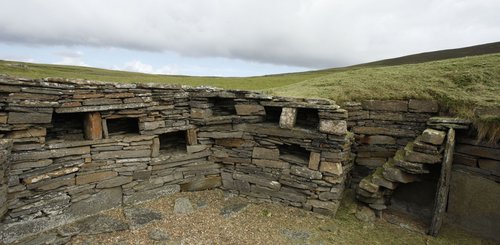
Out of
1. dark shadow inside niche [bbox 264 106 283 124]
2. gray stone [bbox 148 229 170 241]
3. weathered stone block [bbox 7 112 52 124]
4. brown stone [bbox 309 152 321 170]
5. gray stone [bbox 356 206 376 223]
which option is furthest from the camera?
dark shadow inside niche [bbox 264 106 283 124]

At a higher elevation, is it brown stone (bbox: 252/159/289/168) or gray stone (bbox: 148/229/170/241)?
brown stone (bbox: 252/159/289/168)

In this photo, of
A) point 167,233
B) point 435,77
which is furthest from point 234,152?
point 435,77

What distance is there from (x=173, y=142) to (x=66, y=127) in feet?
10.0

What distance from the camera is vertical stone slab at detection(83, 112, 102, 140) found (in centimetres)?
742

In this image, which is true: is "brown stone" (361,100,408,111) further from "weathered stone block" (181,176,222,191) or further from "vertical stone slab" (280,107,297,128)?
"weathered stone block" (181,176,222,191)

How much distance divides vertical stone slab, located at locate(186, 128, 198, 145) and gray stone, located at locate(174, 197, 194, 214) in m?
1.69

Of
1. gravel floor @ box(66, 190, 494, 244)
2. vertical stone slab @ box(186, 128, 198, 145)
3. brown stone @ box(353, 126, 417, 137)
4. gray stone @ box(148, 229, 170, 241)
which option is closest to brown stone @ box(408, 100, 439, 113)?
brown stone @ box(353, 126, 417, 137)

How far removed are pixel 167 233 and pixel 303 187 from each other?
3.89 m

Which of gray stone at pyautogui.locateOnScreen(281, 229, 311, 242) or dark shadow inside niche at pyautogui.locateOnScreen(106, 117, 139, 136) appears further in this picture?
dark shadow inside niche at pyautogui.locateOnScreen(106, 117, 139, 136)

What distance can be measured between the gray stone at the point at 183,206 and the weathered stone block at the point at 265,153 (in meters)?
2.36

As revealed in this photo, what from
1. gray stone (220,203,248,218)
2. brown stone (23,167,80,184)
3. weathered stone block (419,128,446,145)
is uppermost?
weathered stone block (419,128,446,145)

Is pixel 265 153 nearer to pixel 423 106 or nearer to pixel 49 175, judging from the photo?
pixel 423 106

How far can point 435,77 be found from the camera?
33.9 ft

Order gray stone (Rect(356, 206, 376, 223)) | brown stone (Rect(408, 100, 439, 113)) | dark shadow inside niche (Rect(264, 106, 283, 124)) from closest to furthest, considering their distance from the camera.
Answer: gray stone (Rect(356, 206, 376, 223)) → brown stone (Rect(408, 100, 439, 113)) → dark shadow inside niche (Rect(264, 106, 283, 124))
